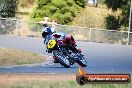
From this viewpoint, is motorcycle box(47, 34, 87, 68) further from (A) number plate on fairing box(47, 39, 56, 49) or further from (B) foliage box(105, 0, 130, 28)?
(B) foliage box(105, 0, 130, 28)

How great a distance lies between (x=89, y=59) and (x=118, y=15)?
2355 cm

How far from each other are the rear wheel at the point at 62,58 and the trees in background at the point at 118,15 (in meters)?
20.7

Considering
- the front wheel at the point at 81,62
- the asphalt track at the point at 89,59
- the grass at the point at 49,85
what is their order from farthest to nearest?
1. the front wheel at the point at 81,62
2. the asphalt track at the point at 89,59
3. the grass at the point at 49,85

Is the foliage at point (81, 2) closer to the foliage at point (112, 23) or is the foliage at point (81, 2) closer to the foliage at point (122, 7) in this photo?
the foliage at point (112, 23)

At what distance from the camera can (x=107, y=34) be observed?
25.3m

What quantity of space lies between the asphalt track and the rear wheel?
0.13 meters

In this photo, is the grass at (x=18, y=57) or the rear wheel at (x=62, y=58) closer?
the rear wheel at (x=62, y=58)

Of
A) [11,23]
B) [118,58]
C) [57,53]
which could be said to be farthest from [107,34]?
[57,53]

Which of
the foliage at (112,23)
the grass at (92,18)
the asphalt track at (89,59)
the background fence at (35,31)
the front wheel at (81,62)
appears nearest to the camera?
the asphalt track at (89,59)

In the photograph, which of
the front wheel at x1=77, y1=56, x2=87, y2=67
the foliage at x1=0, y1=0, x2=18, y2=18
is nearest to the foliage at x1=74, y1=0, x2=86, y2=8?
the foliage at x1=0, y1=0, x2=18, y2=18

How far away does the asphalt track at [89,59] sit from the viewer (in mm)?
14883

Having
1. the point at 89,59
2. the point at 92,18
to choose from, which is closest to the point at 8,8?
the point at 92,18

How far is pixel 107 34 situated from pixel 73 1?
8.33 ft

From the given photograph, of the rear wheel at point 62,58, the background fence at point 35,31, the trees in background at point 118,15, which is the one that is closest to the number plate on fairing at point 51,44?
the rear wheel at point 62,58
